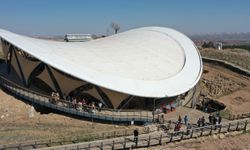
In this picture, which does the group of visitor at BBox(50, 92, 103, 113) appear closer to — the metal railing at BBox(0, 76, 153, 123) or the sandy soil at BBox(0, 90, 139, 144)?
the metal railing at BBox(0, 76, 153, 123)

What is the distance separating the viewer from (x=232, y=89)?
136 ft

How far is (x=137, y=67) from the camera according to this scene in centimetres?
2998

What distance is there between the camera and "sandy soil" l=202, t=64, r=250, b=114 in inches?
1373

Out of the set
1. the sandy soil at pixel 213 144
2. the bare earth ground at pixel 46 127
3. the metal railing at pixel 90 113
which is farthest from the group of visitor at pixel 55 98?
the sandy soil at pixel 213 144

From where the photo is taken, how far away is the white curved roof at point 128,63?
2630 centimetres

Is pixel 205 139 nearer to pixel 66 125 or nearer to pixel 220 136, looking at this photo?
pixel 220 136

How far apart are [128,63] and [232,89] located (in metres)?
16.8

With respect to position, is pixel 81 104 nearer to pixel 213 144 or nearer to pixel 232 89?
pixel 213 144

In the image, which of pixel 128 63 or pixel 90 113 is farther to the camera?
pixel 128 63

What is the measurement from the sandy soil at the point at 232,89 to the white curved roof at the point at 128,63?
489cm

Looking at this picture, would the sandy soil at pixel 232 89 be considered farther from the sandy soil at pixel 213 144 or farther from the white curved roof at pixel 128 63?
the sandy soil at pixel 213 144

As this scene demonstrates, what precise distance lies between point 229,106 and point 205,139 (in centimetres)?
1210

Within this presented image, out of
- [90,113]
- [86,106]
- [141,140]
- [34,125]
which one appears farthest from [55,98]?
[141,140]

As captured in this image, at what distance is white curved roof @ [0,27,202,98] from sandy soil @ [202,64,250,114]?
192 inches
